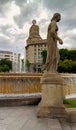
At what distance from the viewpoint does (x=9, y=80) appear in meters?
19.5

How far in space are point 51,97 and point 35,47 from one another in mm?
168320

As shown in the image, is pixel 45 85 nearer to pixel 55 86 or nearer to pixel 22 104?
pixel 55 86

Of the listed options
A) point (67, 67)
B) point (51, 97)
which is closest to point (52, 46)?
point (51, 97)

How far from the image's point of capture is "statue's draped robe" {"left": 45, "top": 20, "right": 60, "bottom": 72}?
12.6m

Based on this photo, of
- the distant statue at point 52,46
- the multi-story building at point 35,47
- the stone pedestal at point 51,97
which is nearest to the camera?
the stone pedestal at point 51,97

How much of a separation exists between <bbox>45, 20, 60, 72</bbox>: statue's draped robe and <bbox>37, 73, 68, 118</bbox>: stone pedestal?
1.30 ft

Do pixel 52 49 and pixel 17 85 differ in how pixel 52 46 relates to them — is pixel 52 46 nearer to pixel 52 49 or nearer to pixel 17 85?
pixel 52 49

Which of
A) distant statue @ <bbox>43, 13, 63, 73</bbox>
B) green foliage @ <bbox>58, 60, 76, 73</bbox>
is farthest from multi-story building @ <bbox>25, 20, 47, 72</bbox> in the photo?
distant statue @ <bbox>43, 13, 63, 73</bbox>

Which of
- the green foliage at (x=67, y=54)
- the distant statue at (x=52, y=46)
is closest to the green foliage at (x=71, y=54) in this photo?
the green foliage at (x=67, y=54)

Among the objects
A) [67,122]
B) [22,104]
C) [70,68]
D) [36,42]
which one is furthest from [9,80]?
[36,42]

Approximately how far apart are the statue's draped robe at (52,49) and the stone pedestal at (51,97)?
395 mm

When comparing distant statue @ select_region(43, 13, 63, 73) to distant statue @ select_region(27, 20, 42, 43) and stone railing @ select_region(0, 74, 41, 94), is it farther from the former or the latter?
distant statue @ select_region(27, 20, 42, 43)

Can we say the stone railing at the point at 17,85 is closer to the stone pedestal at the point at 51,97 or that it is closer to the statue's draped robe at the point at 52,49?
the statue's draped robe at the point at 52,49

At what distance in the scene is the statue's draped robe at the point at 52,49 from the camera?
41.4 feet
